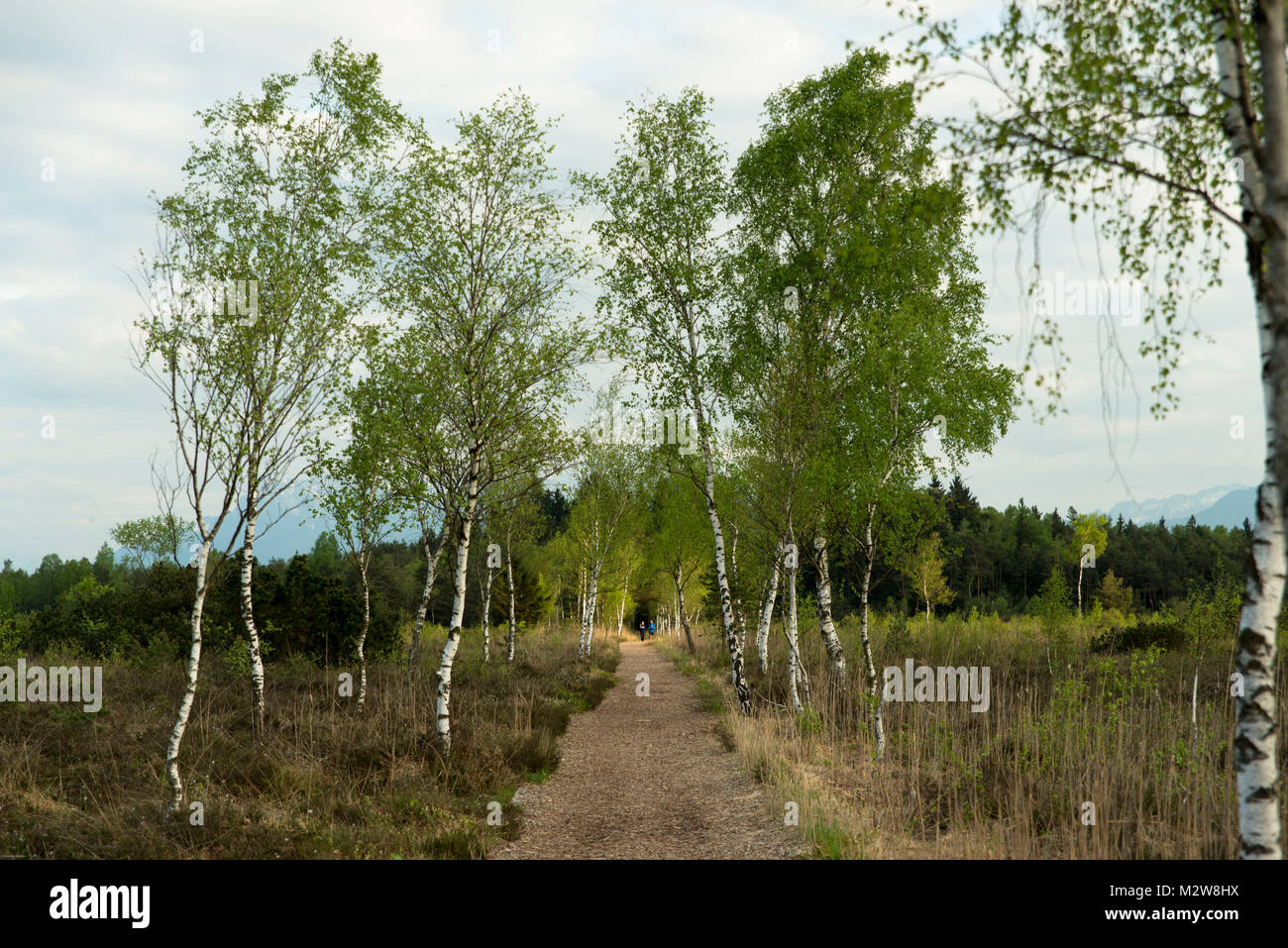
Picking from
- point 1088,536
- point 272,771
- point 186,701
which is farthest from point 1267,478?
point 1088,536

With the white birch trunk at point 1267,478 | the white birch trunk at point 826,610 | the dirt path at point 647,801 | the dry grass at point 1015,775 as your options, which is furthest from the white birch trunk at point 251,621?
the white birch trunk at point 1267,478

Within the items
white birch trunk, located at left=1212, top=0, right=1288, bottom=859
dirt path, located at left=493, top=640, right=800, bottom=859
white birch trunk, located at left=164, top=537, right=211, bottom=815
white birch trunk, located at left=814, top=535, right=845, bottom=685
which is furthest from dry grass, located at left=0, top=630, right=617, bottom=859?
white birch trunk, located at left=1212, top=0, right=1288, bottom=859

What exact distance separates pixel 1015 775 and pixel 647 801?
4.75 metres

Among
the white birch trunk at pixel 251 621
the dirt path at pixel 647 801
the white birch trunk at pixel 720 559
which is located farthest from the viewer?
the white birch trunk at pixel 720 559

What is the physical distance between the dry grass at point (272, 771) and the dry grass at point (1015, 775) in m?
3.92

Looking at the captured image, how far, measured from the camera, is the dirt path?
8055 millimetres

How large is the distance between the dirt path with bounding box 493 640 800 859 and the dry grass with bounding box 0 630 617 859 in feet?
1.53

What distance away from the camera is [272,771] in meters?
9.45

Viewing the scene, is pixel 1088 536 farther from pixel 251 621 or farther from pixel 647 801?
pixel 251 621

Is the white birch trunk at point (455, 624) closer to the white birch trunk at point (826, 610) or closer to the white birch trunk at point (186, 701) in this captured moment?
the white birch trunk at point (186, 701)

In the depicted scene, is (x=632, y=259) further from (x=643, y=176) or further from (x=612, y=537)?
(x=612, y=537)

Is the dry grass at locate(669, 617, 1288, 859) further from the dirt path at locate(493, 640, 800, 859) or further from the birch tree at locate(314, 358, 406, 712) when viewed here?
the birch tree at locate(314, 358, 406, 712)

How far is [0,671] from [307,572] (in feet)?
21.3

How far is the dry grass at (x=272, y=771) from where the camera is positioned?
291 inches
